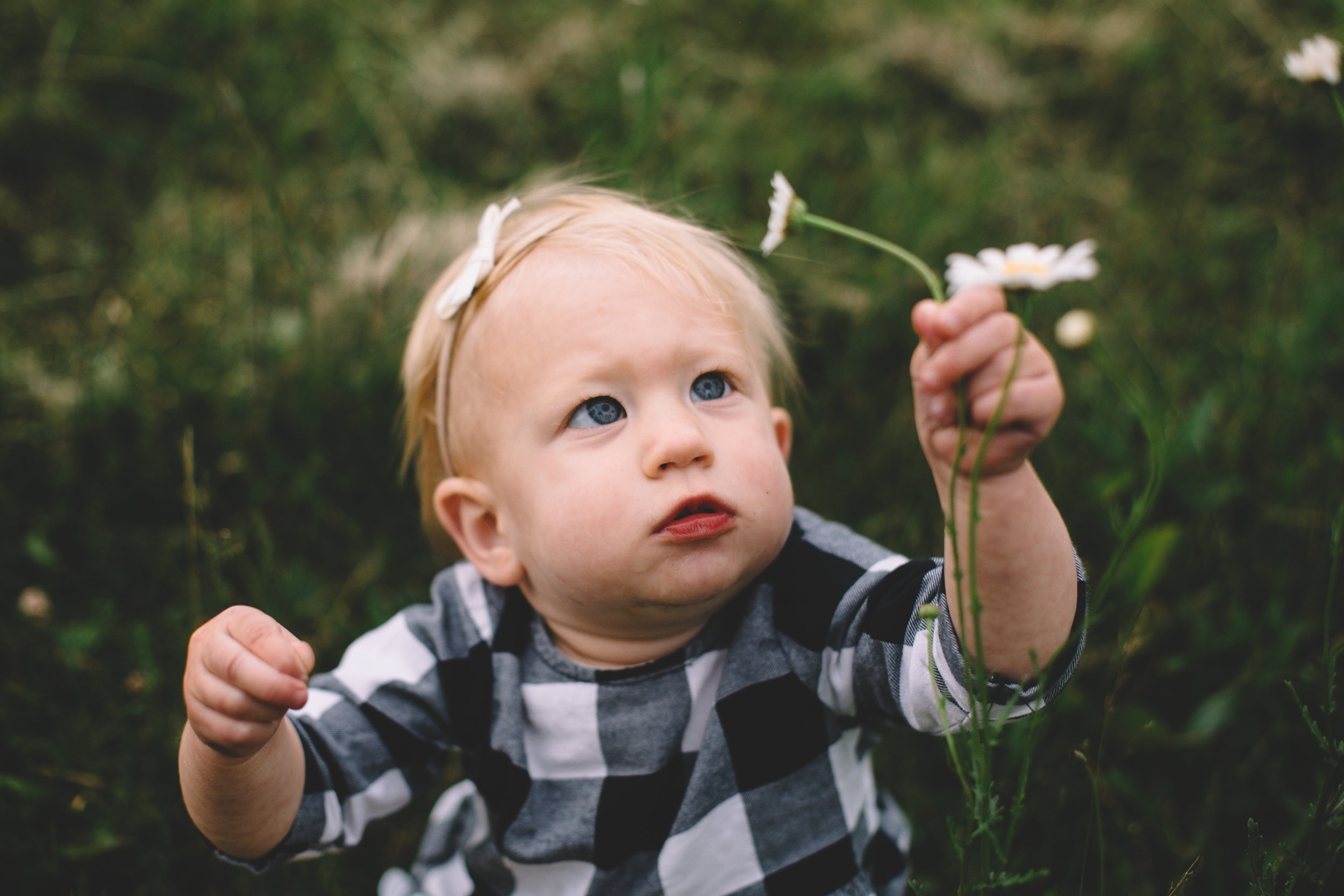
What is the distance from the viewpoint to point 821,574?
104 cm

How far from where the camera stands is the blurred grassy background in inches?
54.5

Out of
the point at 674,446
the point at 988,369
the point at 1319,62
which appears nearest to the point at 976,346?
the point at 988,369

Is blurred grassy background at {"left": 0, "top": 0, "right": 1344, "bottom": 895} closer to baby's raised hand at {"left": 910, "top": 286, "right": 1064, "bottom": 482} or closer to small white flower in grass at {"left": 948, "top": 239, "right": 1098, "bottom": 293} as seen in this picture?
baby's raised hand at {"left": 910, "top": 286, "right": 1064, "bottom": 482}

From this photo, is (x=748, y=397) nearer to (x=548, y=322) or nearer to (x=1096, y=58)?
(x=548, y=322)

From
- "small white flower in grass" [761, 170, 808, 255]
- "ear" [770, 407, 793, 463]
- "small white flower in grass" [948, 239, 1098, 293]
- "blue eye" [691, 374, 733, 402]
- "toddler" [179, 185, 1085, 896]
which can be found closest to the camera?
"small white flower in grass" [948, 239, 1098, 293]

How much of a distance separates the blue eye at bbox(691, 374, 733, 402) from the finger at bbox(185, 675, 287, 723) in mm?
544

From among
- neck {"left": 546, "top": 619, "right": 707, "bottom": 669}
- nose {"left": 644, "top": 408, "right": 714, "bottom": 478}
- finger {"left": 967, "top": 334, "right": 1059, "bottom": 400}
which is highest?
finger {"left": 967, "top": 334, "right": 1059, "bottom": 400}

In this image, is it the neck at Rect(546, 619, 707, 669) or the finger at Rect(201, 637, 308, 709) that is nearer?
the finger at Rect(201, 637, 308, 709)

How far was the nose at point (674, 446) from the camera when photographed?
934mm

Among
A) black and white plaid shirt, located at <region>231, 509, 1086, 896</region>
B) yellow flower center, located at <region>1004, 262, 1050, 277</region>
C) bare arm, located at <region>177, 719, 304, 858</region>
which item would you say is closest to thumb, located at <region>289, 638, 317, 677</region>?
bare arm, located at <region>177, 719, 304, 858</region>

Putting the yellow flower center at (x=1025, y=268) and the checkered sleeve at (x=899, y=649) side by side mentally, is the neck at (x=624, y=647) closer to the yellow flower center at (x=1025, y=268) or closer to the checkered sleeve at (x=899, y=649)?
the checkered sleeve at (x=899, y=649)

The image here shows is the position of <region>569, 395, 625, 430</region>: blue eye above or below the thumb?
above

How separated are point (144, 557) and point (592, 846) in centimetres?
111

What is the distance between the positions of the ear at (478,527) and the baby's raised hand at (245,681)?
30 centimetres
